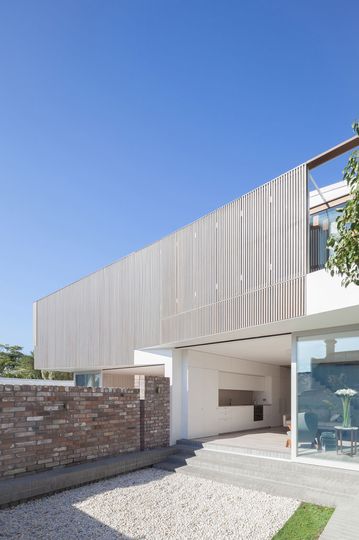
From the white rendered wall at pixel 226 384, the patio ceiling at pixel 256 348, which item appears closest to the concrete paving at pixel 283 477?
the white rendered wall at pixel 226 384

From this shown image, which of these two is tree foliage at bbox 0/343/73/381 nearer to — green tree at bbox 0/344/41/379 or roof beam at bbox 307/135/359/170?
green tree at bbox 0/344/41/379

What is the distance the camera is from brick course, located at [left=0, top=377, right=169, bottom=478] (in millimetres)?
7840

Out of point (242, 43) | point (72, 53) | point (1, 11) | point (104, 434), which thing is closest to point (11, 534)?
point (104, 434)

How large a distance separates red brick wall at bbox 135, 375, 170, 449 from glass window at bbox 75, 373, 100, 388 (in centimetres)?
669

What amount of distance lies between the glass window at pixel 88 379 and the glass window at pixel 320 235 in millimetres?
12061

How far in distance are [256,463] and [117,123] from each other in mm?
8724

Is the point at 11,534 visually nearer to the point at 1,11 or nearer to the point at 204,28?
the point at 1,11

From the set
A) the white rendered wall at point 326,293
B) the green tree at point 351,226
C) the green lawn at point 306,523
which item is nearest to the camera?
the green tree at point 351,226

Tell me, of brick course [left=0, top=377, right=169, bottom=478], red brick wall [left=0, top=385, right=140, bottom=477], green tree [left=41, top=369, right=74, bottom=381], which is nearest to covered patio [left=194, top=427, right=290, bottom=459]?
brick course [left=0, top=377, right=169, bottom=478]

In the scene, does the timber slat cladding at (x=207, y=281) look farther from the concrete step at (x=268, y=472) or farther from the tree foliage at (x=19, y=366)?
the tree foliage at (x=19, y=366)

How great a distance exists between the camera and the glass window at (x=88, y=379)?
57.9ft

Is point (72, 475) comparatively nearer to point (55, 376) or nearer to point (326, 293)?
point (326, 293)

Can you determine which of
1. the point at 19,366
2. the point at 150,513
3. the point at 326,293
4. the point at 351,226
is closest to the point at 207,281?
the point at 326,293

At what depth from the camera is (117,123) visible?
35.4 ft
